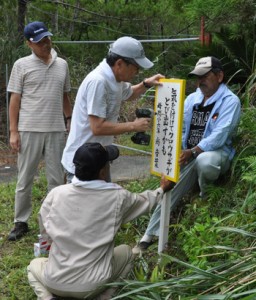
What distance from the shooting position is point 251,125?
4.29 meters

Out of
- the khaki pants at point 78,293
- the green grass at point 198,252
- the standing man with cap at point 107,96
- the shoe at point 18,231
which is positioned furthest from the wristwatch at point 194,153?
the shoe at point 18,231

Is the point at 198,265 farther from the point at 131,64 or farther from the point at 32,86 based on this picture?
the point at 32,86

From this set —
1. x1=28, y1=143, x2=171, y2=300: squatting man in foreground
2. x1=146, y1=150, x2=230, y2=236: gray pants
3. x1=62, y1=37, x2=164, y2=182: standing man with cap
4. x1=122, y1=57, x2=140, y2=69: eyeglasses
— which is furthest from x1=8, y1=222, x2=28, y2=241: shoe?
x1=122, y1=57, x2=140, y2=69: eyeglasses

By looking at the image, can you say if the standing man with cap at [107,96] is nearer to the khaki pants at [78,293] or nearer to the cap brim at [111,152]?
the cap brim at [111,152]

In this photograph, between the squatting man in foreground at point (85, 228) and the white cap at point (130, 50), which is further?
the white cap at point (130, 50)

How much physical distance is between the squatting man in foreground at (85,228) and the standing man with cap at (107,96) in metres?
0.32

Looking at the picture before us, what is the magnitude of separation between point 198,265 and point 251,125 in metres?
1.67

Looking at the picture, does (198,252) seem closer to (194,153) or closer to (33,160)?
(194,153)

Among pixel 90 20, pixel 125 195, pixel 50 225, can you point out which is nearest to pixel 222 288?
pixel 125 195

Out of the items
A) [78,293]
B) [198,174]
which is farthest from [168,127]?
[78,293]

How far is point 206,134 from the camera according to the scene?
13.6 feet

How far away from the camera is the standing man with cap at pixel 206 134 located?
156 inches

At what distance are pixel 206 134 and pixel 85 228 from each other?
1482 millimetres

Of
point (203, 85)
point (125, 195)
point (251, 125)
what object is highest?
point (203, 85)
